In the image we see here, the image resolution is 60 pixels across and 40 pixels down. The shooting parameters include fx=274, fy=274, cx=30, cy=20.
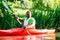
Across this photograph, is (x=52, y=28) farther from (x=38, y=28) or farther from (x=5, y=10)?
(x=5, y=10)

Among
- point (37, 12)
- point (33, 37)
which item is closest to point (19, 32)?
point (33, 37)

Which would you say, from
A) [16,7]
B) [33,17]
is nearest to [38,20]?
[33,17]

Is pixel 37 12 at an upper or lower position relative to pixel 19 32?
upper

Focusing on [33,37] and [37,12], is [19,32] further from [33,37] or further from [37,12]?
[37,12]

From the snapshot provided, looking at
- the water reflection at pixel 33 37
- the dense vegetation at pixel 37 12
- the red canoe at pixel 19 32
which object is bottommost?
the water reflection at pixel 33 37

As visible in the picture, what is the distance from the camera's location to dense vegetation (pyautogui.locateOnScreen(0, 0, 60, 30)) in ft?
13.1

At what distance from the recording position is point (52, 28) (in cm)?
405

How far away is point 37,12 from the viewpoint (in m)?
4.04

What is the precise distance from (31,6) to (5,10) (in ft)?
1.27

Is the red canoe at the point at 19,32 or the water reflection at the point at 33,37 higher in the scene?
the red canoe at the point at 19,32

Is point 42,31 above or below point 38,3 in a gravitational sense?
below

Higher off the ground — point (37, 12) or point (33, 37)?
point (37, 12)

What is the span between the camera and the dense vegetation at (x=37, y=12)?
4.00 m

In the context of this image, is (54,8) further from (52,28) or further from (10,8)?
(10,8)
